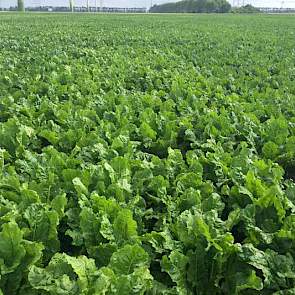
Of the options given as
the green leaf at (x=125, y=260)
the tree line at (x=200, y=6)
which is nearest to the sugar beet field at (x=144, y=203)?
the green leaf at (x=125, y=260)

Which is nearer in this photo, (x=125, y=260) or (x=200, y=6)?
(x=125, y=260)

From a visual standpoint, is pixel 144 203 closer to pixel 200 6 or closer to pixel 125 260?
pixel 125 260

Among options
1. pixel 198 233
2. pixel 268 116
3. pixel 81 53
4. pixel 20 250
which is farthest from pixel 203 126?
pixel 81 53

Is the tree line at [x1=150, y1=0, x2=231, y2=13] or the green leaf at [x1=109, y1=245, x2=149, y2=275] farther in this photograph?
the tree line at [x1=150, y1=0, x2=231, y2=13]

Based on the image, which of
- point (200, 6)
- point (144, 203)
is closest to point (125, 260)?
→ point (144, 203)

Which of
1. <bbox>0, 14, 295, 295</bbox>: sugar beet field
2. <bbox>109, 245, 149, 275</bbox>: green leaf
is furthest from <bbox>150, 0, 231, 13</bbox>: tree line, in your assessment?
<bbox>109, 245, 149, 275</bbox>: green leaf

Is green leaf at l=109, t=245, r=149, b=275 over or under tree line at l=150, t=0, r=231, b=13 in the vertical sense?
under

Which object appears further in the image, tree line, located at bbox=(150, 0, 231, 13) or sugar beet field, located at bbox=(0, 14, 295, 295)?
tree line, located at bbox=(150, 0, 231, 13)

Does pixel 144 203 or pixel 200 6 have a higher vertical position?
pixel 200 6

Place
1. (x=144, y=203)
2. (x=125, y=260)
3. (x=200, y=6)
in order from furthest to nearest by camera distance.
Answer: (x=200, y=6) → (x=144, y=203) → (x=125, y=260)

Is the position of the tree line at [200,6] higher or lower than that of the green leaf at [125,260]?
higher

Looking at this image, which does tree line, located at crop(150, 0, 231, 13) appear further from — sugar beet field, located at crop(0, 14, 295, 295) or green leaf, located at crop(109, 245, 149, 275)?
green leaf, located at crop(109, 245, 149, 275)

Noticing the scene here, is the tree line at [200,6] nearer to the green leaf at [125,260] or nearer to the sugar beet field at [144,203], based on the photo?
the sugar beet field at [144,203]

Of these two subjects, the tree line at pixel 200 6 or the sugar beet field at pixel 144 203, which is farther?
the tree line at pixel 200 6
